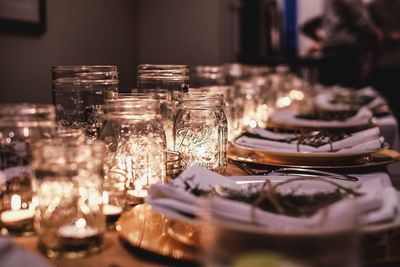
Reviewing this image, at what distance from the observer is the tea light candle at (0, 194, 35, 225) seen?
87 centimetres

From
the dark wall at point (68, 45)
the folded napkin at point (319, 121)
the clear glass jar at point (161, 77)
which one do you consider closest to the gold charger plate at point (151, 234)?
the clear glass jar at point (161, 77)

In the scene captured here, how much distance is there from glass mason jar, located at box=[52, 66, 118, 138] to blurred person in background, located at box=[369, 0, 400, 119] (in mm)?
5481

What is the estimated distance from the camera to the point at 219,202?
2.38 ft

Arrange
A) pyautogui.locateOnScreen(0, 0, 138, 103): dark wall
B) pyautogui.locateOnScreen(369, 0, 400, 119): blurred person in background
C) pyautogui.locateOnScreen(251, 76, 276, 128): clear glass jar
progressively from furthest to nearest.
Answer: pyautogui.locateOnScreen(369, 0, 400, 119): blurred person in background → pyautogui.locateOnScreen(0, 0, 138, 103): dark wall → pyautogui.locateOnScreen(251, 76, 276, 128): clear glass jar

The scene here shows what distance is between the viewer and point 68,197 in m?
0.86

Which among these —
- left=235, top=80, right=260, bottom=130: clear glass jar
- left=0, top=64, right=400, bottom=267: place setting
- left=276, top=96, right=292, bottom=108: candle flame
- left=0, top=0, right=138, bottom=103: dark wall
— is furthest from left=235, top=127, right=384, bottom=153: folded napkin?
left=276, top=96, right=292, bottom=108: candle flame

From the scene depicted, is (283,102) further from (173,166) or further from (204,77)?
(173,166)

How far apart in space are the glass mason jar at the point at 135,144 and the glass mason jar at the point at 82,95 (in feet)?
0.67

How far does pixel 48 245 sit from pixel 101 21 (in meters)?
3.08

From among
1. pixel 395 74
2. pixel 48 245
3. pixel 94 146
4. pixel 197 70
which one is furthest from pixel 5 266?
pixel 395 74

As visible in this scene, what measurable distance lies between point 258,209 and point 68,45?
8.81 ft

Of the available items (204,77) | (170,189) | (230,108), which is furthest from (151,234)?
(204,77)

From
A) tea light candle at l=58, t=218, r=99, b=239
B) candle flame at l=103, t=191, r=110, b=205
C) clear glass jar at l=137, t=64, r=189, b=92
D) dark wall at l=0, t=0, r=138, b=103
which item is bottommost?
tea light candle at l=58, t=218, r=99, b=239

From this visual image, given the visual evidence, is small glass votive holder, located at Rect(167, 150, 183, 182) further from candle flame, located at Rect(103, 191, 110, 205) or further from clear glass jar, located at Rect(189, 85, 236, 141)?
clear glass jar, located at Rect(189, 85, 236, 141)
